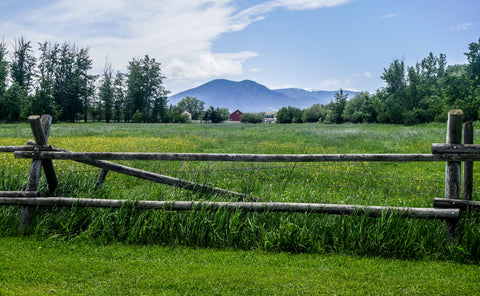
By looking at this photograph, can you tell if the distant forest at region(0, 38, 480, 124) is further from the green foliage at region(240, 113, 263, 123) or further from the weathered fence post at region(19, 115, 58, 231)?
the weathered fence post at region(19, 115, 58, 231)

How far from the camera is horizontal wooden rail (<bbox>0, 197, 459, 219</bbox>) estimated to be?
4.76 m

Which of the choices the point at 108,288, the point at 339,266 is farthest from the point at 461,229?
the point at 108,288

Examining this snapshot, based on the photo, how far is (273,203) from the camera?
4977mm

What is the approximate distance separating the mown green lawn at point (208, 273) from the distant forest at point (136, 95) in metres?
62.2

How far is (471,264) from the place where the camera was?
4418 mm

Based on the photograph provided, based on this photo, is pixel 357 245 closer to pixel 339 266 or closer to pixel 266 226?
pixel 339 266

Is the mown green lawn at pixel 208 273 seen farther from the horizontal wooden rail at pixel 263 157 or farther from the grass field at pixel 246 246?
the horizontal wooden rail at pixel 263 157

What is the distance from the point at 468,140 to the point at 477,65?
304 feet

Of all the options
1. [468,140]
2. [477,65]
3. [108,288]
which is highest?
[477,65]

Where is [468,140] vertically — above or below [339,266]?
above

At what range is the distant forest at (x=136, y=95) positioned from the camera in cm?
6325

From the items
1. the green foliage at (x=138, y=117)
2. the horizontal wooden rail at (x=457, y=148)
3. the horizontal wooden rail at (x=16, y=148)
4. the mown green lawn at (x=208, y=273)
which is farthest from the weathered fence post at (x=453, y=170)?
the green foliage at (x=138, y=117)

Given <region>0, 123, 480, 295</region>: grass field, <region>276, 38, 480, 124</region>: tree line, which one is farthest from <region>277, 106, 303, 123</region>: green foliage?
<region>0, 123, 480, 295</region>: grass field

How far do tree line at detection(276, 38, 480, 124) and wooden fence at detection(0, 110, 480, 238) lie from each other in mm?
62285
